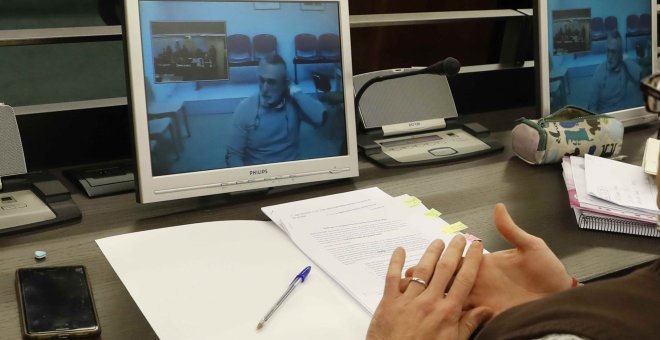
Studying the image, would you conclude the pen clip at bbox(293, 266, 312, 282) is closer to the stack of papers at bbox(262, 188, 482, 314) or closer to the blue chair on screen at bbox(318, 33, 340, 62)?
the stack of papers at bbox(262, 188, 482, 314)

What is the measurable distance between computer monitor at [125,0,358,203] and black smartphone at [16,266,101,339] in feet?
0.87

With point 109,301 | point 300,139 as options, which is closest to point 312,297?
point 109,301

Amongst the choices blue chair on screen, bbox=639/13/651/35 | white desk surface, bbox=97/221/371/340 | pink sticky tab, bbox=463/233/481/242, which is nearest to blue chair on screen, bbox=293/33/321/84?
white desk surface, bbox=97/221/371/340

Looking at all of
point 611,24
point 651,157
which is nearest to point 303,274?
point 651,157

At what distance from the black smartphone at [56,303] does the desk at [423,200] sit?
0.06 feet

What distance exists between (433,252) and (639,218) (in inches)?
18.2

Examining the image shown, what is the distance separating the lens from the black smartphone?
2.90 feet

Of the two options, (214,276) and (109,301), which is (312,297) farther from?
(109,301)

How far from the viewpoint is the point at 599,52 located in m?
1.73

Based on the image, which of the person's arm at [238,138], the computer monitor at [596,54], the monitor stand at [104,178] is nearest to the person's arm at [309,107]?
the person's arm at [238,138]

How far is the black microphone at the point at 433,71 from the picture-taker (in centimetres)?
141

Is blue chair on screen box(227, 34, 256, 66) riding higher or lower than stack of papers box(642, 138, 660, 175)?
higher

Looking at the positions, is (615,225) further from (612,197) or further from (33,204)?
(33,204)

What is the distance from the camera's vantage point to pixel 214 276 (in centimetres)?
103
